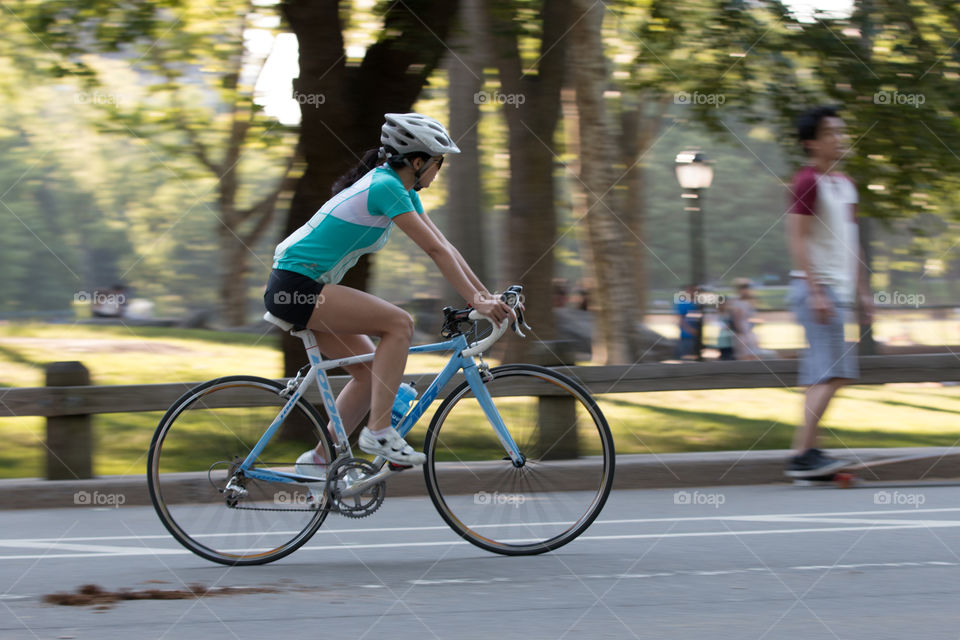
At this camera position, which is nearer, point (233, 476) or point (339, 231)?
point (339, 231)

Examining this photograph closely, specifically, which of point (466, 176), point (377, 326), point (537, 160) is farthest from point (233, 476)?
point (466, 176)

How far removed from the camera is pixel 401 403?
4.75 metres

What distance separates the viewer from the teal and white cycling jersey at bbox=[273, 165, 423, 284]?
178 inches

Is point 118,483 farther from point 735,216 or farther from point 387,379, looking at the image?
point 735,216

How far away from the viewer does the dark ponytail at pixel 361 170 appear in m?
4.70

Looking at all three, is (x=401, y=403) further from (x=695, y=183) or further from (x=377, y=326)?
(x=695, y=183)

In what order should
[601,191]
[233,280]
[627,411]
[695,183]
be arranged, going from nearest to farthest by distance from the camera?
1. [627,411]
2. [601,191]
3. [695,183]
4. [233,280]

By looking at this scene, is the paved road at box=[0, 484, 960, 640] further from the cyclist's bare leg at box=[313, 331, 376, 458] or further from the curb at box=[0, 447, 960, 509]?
the cyclist's bare leg at box=[313, 331, 376, 458]

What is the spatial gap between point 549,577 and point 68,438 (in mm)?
3327

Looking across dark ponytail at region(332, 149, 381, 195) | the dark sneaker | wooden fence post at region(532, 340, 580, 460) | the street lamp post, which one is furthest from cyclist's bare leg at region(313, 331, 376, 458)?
the street lamp post

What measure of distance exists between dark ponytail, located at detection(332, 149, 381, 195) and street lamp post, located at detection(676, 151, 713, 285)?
39.7 feet

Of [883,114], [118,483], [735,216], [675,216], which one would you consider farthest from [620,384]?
[735,216]

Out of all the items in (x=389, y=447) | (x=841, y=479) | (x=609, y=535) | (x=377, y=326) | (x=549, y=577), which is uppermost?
(x=377, y=326)

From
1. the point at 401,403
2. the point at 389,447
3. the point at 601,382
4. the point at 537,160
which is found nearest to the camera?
the point at 389,447
